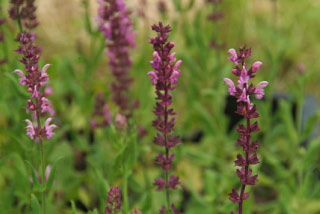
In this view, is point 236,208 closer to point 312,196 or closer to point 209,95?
point 312,196

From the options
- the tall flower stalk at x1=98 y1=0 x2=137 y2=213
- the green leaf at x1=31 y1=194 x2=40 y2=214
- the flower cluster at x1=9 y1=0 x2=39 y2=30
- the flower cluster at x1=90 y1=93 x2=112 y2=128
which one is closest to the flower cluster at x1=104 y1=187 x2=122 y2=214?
the green leaf at x1=31 y1=194 x2=40 y2=214

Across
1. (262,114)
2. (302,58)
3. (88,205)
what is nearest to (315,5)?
(302,58)

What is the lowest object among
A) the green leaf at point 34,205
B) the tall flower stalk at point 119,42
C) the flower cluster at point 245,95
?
the green leaf at point 34,205

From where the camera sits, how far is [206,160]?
3.02 meters

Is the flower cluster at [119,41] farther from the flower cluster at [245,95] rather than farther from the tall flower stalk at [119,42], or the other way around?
the flower cluster at [245,95]

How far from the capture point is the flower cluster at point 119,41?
2.33m

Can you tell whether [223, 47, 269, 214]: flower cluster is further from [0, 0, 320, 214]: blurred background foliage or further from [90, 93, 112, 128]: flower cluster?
[90, 93, 112, 128]: flower cluster

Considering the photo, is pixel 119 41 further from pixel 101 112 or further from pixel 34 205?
pixel 34 205

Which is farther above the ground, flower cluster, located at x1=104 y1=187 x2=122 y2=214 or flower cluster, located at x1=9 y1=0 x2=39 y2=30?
flower cluster, located at x1=9 y1=0 x2=39 y2=30

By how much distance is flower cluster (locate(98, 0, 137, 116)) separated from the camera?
2326mm

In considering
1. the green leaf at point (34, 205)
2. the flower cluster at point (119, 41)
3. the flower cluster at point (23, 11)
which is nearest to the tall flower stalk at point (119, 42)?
the flower cluster at point (119, 41)

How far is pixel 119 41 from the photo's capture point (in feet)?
7.75

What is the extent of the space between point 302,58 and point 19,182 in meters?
3.41

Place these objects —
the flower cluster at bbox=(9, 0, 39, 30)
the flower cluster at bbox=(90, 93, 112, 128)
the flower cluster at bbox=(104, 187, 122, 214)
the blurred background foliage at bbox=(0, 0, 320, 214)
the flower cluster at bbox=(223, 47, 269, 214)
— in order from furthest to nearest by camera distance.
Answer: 1. the flower cluster at bbox=(90, 93, 112, 128)
2. the blurred background foliage at bbox=(0, 0, 320, 214)
3. the flower cluster at bbox=(9, 0, 39, 30)
4. the flower cluster at bbox=(104, 187, 122, 214)
5. the flower cluster at bbox=(223, 47, 269, 214)
